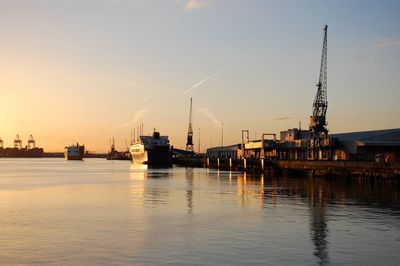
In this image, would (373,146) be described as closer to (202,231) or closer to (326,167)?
(326,167)

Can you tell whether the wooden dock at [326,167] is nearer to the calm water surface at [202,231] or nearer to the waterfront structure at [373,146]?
the waterfront structure at [373,146]

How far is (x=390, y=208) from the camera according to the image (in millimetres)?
41000

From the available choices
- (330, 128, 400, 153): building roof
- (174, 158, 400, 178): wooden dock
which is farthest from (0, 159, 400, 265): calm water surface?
(330, 128, 400, 153): building roof

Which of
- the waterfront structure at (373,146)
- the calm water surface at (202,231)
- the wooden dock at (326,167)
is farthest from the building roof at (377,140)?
the calm water surface at (202,231)

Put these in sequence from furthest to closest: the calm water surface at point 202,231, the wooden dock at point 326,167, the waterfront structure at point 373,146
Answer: the waterfront structure at point 373,146, the wooden dock at point 326,167, the calm water surface at point 202,231

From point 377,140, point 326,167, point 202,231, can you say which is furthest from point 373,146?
point 202,231

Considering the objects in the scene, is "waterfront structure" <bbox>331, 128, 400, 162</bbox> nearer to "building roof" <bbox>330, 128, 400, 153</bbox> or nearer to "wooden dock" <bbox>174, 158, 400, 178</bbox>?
"building roof" <bbox>330, 128, 400, 153</bbox>

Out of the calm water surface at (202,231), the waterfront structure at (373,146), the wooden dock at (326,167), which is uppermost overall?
the waterfront structure at (373,146)

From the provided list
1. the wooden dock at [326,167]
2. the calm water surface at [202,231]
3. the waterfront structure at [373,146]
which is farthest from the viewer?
the waterfront structure at [373,146]

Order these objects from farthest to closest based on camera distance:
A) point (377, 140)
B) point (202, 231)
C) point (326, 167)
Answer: point (377, 140), point (326, 167), point (202, 231)

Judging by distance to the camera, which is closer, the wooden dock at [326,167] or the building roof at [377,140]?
the wooden dock at [326,167]

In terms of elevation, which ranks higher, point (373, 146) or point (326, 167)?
point (373, 146)

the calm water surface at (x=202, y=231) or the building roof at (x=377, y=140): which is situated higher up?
the building roof at (x=377, y=140)

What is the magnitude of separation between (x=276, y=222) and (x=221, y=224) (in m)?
3.77
